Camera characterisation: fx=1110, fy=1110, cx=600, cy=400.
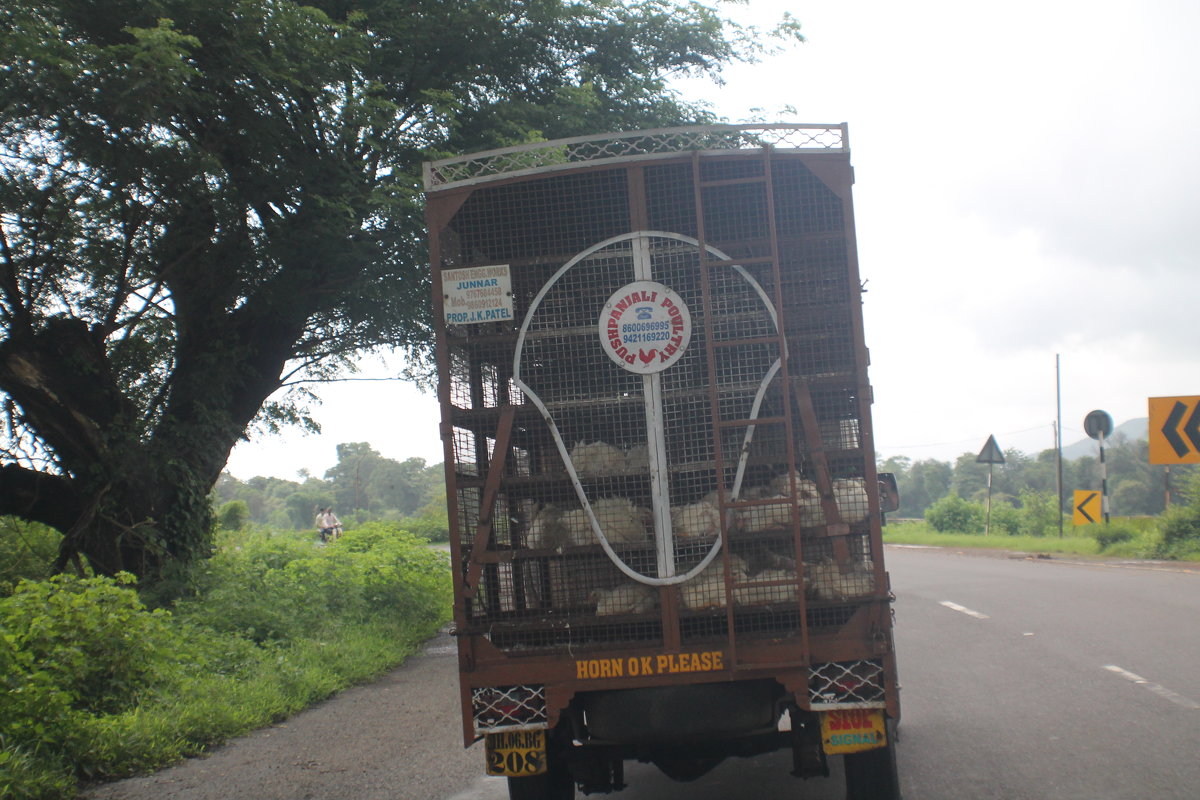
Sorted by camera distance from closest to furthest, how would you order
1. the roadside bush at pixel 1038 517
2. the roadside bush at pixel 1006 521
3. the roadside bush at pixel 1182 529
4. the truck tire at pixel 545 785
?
the truck tire at pixel 545 785, the roadside bush at pixel 1182 529, the roadside bush at pixel 1038 517, the roadside bush at pixel 1006 521

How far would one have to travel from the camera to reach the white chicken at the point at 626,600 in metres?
4.85

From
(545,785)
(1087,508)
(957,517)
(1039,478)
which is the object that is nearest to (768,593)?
(545,785)

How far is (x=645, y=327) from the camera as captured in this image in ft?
16.3

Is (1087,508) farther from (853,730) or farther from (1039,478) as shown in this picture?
(1039,478)

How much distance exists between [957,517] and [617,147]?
40522 millimetres

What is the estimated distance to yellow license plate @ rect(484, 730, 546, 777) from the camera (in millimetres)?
4797

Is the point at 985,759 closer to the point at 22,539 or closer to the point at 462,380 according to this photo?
the point at 462,380

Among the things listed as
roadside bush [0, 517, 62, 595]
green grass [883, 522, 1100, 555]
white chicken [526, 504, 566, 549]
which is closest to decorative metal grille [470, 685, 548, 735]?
white chicken [526, 504, 566, 549]

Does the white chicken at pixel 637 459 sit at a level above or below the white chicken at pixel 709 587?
above

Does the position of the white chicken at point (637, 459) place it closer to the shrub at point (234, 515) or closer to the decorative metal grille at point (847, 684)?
the decorative metal grille at point (847, 684)

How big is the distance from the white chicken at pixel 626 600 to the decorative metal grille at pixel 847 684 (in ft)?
2.46

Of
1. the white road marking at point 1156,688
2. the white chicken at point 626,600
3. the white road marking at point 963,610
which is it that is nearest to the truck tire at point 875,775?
the white chicken at point 626,600

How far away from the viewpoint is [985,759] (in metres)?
6.02

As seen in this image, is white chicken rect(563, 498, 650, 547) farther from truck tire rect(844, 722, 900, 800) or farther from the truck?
truck tire rect(844, 722, 900, 800)
